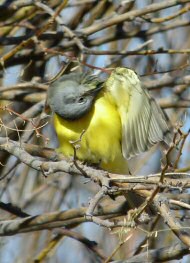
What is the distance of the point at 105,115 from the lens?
412 centimetres

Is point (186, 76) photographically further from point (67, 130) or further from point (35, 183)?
point (35, 183)

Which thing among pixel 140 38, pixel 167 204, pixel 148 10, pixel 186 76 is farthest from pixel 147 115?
pixel 167 204

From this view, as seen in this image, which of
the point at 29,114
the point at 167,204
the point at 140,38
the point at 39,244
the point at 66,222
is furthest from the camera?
the point at 39,244

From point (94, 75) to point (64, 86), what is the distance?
19 cm

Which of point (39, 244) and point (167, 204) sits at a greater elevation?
point (39, 244)

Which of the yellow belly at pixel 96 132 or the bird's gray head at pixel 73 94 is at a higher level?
the bird's gray head at pixel 73 94

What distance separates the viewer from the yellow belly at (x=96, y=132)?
409cm

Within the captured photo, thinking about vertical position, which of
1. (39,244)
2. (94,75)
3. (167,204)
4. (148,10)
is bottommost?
(167,204)

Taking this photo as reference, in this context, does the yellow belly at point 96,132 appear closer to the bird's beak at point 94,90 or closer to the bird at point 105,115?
the bird at point 105,115

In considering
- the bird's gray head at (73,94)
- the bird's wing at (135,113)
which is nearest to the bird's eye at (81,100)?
the bird's gray head at (73,94)

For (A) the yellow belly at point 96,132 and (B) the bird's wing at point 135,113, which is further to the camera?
(A) the yellow belly at point 96,132

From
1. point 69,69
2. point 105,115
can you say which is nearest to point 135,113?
point 105,115

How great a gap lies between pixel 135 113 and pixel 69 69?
677mm

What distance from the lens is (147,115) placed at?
160 inches
